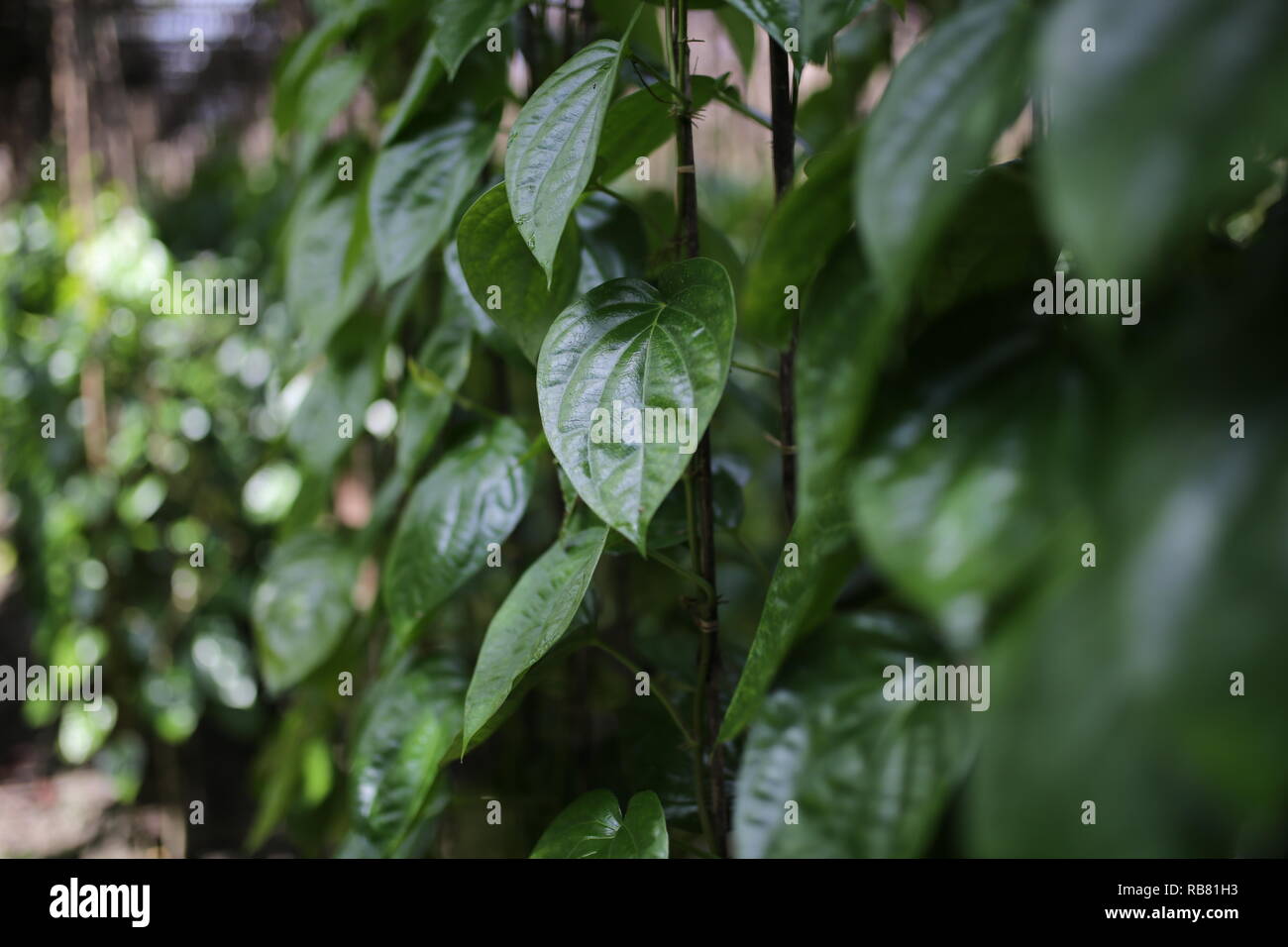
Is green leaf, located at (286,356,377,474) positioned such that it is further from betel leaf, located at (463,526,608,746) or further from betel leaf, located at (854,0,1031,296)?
betel leaf, located at (854,0,1031,296)

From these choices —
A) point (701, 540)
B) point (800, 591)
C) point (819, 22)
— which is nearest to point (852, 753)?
point (800, 591)

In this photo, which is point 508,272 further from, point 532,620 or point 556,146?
point 532,620

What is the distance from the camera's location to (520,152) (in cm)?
47

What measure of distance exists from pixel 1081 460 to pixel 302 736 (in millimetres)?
954

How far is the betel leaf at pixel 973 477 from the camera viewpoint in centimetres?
27

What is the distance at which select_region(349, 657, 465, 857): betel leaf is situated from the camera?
61 cm

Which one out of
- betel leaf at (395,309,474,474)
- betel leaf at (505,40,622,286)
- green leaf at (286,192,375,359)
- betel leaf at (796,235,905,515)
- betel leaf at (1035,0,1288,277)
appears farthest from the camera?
green leaf at (286,192,375,359)

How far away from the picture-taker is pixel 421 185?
0.67 meters

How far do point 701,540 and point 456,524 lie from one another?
0.20 metres

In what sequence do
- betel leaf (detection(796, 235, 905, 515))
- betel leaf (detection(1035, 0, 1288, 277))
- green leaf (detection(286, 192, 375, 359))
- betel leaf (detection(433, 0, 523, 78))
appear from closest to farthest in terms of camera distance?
betel leaf (detection(1035, 0, 1288, 277))
betel leaf (detection(796, 235, 905, 515))
betel leaf (detection(433, 0, 523, 78))
green leaf (detection(286, 192, 375, 359))

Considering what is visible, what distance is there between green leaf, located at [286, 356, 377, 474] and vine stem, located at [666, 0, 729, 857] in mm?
411

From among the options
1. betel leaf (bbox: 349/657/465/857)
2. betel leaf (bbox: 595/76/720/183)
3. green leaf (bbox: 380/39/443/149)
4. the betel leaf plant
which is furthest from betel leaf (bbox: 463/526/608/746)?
green leaf (bbox: 380/39/443/149)
